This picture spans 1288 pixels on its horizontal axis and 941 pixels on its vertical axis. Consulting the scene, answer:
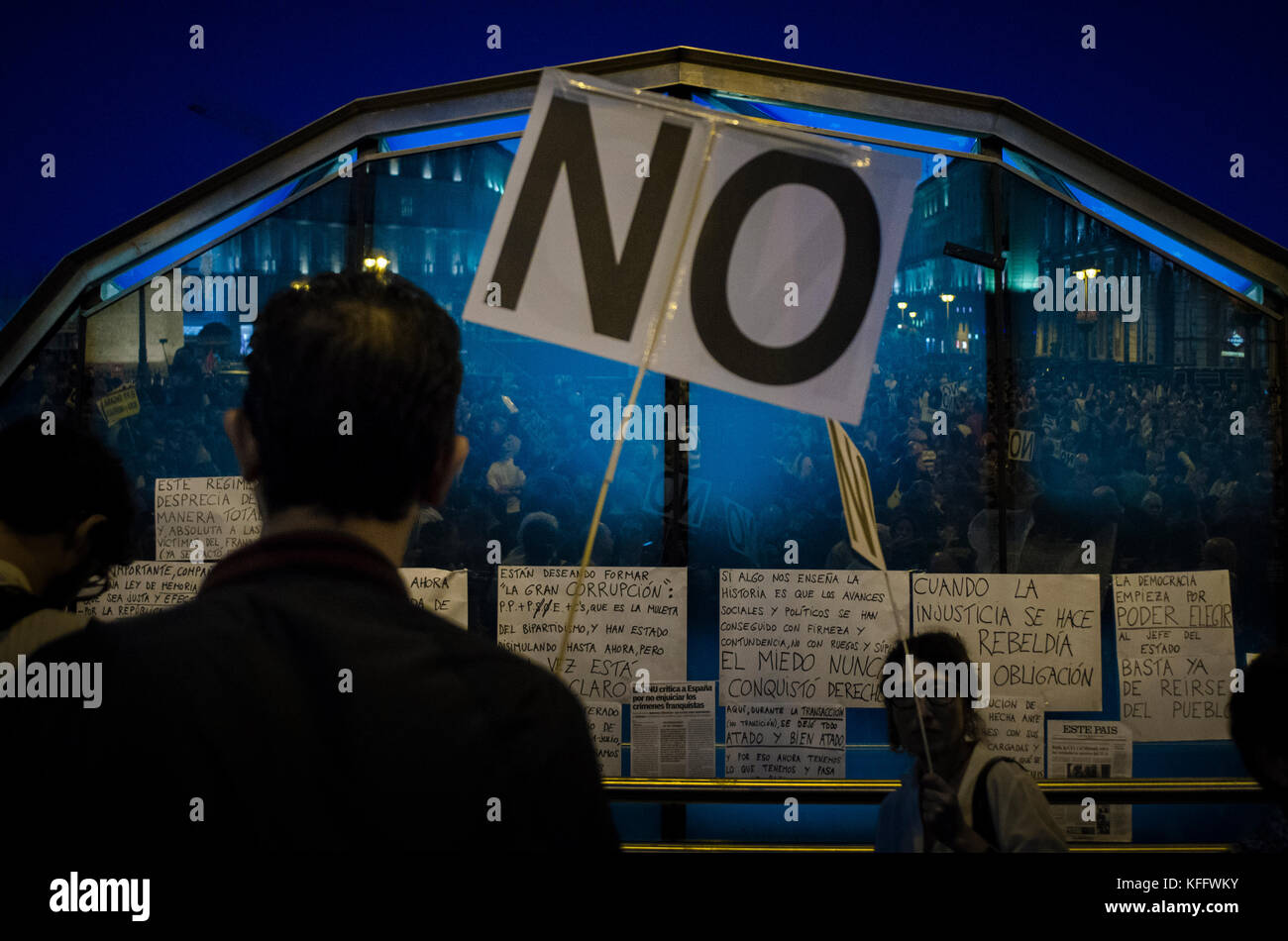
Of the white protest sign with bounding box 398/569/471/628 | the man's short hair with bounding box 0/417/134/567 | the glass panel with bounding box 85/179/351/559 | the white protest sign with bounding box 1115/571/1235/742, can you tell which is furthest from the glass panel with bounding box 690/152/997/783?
the man's short hair with bounding box 0/417/134/567

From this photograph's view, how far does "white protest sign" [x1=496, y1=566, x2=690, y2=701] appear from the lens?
3762 mm

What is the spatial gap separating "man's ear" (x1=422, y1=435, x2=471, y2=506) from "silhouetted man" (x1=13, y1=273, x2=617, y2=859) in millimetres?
187

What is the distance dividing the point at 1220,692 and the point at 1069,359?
5.44 ft

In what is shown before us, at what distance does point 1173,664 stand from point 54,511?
4.31 meters

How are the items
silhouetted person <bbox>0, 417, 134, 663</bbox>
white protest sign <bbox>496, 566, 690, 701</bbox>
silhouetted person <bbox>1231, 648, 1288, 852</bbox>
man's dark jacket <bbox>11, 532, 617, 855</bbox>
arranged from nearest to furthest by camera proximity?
man's dark jacket <bbox>11, 532, 617, 855</bbox> < silhouetted person <bbox>1231, 648, 1288, 852</bbox> < silhouetted person <bbox>0, 417, 134, 663</bbox> < white protest sign <bbox>496, 566, 690, 701</bbox>

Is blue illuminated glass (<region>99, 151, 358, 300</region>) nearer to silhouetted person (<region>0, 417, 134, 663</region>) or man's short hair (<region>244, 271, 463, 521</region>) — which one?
silhouetted person (<region>0, 417, 134, 663</region>)

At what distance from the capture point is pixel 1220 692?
3723 mm

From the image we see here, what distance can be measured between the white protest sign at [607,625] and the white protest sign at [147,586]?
1.52 meters

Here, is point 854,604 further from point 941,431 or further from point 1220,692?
point 1220,692

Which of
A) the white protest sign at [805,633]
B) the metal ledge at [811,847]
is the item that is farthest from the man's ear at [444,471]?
the metal ledge at [811,847]

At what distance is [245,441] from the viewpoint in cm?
118

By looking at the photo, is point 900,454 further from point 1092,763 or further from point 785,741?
point 1092,763

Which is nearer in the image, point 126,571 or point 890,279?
point 890,279

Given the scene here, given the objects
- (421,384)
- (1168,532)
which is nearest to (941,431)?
(1168,532)
